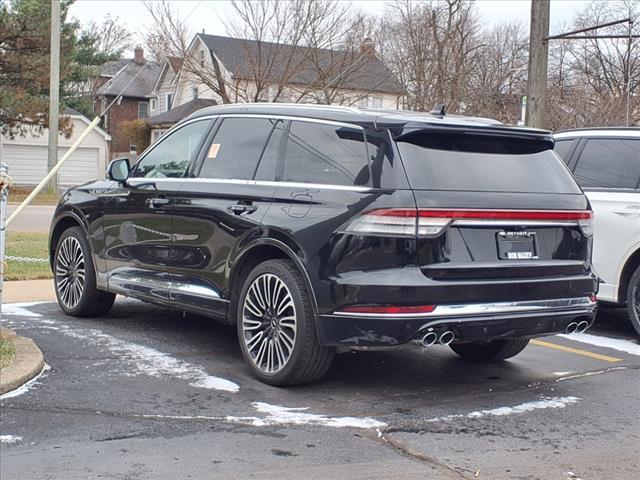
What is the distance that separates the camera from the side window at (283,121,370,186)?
5.35 metres

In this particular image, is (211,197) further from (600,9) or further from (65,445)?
(600,9)

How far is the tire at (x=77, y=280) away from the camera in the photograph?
7.66 m

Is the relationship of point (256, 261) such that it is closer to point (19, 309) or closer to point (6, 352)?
point (6, 352)

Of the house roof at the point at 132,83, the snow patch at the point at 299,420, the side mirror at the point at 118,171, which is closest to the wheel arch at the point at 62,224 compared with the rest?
the side mirror at the point at 118,171

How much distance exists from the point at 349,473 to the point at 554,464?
3.54ft

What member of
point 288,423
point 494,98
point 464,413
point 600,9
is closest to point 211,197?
point 288,423

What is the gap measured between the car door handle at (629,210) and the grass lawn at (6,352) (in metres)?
5.26

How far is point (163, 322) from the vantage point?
7.83 meters

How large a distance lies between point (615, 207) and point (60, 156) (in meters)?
39.9

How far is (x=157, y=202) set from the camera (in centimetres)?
670

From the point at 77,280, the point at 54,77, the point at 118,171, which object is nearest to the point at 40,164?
the point at 54,77

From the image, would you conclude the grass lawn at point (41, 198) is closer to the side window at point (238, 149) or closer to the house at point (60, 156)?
the house at point (60, 156)

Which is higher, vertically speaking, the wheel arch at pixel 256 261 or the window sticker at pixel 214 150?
the window sticker at pixel 214 150

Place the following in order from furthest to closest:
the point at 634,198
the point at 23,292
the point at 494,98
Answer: the point at 494,98 < the point at 23,292 < the point at 634,198
